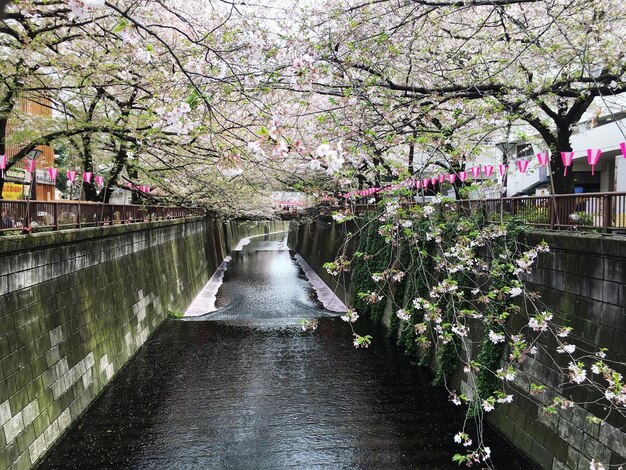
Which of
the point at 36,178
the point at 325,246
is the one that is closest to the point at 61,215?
the point at 36,178

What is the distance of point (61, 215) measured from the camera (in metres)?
10.2

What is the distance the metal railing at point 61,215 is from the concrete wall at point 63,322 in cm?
28

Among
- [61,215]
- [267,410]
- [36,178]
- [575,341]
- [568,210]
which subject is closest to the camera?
[575,341]

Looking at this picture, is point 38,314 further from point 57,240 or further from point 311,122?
point 311,122

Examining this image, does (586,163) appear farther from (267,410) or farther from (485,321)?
(267,410)

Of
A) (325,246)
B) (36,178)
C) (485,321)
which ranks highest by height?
(36,178)

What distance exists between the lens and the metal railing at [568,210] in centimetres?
670

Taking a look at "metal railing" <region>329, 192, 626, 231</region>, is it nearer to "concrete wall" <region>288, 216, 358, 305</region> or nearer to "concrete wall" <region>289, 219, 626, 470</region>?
"concrete wall" <region>289, 219, 626, 470</region>

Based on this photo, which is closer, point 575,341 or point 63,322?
point 575,341

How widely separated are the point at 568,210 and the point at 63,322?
32.8 ft

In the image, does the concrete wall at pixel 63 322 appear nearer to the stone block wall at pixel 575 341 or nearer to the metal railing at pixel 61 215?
the metal railing at pixel 61 215

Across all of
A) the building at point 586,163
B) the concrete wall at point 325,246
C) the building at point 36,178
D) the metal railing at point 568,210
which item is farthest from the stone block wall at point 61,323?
the building at point 586,163

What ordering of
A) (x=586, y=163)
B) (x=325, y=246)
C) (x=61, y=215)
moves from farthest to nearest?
1. (x=325, y=246)
2. (x=586, y=163)
3. (x=61, y=215)

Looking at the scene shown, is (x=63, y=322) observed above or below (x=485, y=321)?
below
